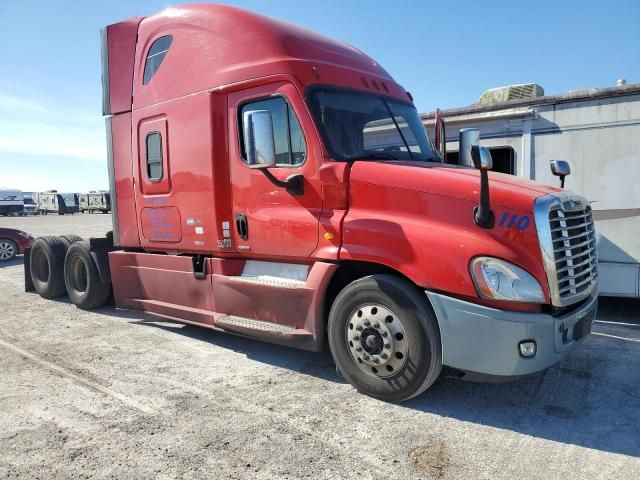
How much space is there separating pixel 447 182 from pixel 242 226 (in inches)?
84.3

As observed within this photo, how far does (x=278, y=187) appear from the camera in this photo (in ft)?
14.8

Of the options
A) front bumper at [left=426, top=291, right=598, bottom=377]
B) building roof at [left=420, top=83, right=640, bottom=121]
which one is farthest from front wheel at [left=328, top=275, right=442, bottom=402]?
building roof at [left=420, top=83, right=640, bottom=121]

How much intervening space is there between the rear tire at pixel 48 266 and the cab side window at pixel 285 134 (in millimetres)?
5264

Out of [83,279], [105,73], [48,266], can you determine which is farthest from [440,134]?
[48,266]

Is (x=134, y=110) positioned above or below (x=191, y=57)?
below

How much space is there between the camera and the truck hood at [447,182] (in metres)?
3.53

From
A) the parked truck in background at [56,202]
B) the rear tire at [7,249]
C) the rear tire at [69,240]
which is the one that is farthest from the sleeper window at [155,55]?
the parked truck in background at [56,202]

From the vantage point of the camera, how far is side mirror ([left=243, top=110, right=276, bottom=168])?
414 centimetres

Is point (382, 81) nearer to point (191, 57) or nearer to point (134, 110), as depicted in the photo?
point (191, 57)

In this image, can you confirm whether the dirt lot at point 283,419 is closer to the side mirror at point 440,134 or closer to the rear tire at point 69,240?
the side mirror at point 440,134

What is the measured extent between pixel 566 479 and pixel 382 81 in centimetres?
384

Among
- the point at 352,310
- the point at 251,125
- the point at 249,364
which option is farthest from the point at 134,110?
the point at 352,310

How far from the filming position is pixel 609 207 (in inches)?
244

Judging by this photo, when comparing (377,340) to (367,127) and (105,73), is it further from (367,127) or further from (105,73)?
(105,73)
